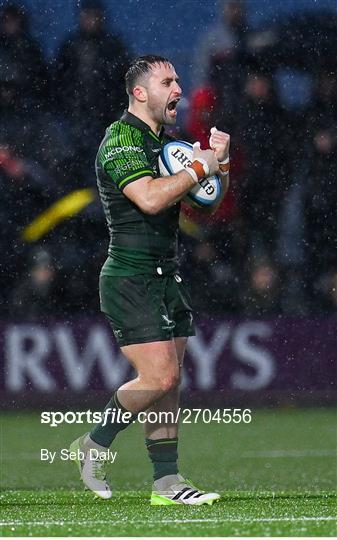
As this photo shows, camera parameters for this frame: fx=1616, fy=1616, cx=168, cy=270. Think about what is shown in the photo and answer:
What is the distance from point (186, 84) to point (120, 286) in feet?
20.3

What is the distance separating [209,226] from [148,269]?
5643 mm

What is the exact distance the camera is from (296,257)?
11.8 meters

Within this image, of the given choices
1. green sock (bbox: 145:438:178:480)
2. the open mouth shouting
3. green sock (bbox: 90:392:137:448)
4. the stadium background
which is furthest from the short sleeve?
the stadium background

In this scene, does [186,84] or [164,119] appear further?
[186,84]

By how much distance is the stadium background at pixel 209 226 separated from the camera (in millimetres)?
11156

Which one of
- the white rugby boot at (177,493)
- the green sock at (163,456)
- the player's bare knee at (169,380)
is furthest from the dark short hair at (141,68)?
the white rugby boot at (177,493)

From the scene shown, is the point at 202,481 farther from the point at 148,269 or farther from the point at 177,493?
the point at 148,269

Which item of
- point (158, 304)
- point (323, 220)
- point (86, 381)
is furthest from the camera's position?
point (323, 220)

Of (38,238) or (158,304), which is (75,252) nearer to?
(38,238)

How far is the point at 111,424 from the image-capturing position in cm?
632

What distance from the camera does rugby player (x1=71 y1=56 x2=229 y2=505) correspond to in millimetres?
6148

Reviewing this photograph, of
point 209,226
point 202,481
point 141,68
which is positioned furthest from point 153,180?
point 209,226

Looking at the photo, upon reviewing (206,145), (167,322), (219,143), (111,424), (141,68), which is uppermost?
(141,68)

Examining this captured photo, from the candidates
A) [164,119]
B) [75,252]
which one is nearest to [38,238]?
[75,252]
